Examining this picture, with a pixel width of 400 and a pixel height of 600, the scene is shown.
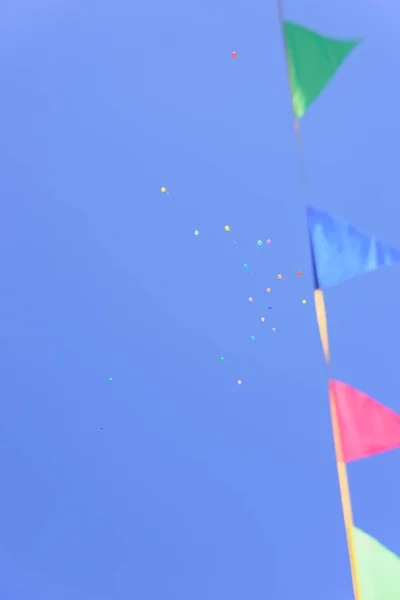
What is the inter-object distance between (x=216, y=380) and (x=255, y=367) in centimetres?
9

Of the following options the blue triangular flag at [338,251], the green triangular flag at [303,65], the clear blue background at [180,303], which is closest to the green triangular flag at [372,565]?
the clear blue background at [180,303]

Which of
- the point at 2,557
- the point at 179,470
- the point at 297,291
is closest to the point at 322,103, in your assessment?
the point at 297,291

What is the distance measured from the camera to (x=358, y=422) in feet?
4.43

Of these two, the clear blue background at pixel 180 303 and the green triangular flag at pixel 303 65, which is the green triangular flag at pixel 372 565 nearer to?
the clear blue background at pixel 180 303

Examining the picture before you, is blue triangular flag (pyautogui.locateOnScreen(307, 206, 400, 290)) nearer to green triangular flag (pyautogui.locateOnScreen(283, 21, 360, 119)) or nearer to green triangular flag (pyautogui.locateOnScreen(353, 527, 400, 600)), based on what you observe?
green triangular flag (pyautogui.locateOnScreen(283, 21, 360, 119))

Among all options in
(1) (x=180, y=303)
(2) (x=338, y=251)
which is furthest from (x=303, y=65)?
(1) (x=180, y=303)

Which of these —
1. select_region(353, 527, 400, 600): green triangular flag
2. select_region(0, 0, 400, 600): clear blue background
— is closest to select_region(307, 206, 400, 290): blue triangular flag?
select_region(0, 0, 400, 600): clear blue background

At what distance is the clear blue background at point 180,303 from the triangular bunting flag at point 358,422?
0.51 ft

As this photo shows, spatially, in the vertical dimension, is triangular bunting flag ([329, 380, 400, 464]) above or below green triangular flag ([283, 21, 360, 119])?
below

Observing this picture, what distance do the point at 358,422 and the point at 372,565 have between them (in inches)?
11.7

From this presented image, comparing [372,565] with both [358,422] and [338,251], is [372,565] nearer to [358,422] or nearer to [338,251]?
[358,422]

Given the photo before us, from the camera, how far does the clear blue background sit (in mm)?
1397

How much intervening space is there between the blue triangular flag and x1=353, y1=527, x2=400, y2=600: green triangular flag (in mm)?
524

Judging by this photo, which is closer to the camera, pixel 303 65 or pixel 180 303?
pixel 303 65
